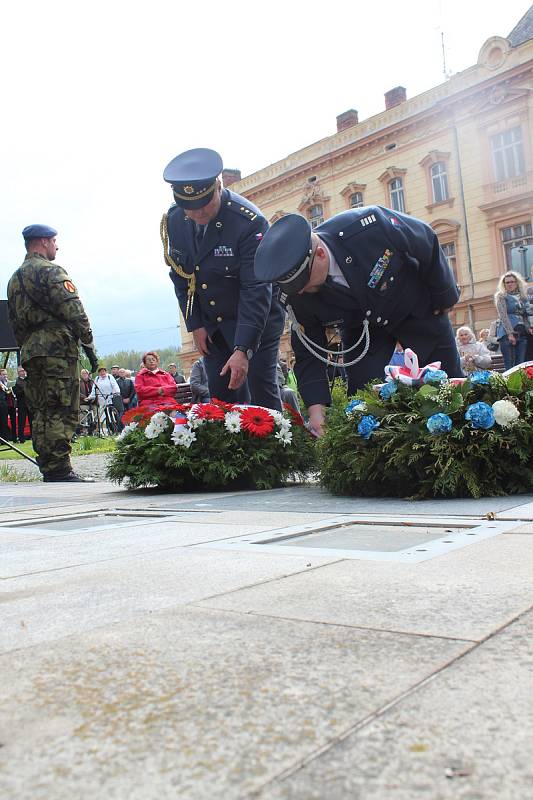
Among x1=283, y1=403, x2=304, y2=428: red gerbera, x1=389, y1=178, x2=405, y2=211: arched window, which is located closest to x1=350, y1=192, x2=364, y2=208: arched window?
x1=389, y1=178, x2=405, y2=211: arched window

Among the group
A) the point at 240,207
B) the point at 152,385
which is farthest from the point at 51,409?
the point at 152,385

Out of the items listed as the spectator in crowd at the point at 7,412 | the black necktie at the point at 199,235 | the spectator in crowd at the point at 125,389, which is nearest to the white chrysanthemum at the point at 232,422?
the black necktie at the point at 199,235

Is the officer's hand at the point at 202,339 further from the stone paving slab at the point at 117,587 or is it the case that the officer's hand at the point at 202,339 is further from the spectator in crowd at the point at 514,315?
the spectator in crowd at the point at 514,315

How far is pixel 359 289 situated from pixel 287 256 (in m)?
0.49

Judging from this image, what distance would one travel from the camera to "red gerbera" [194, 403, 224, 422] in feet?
17.0

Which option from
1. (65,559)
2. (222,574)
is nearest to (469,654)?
(222,574)

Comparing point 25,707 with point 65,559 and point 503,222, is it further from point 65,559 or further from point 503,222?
point 503,222

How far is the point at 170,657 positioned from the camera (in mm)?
A: 1396

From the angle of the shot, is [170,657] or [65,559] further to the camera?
[65,559]

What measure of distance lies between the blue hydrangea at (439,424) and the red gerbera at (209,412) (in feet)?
5.44

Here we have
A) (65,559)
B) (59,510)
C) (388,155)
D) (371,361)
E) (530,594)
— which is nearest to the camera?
(530,594)

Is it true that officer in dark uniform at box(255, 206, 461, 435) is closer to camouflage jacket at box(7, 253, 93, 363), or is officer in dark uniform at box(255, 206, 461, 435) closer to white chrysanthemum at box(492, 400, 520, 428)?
white chrysanthemum at box(492, 400, 520, 428)

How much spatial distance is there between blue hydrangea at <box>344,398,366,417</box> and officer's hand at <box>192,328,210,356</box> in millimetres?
1790

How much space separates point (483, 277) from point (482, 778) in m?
29.6
